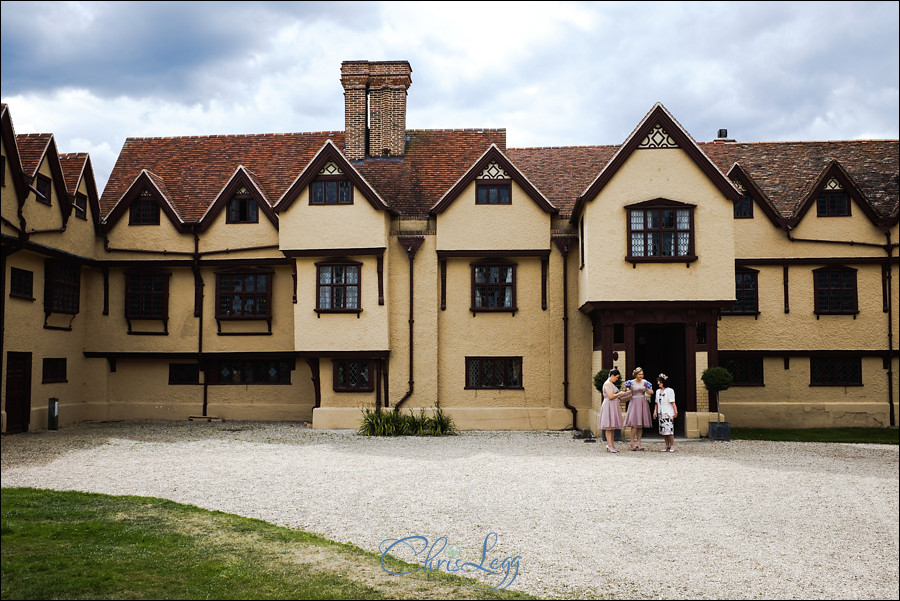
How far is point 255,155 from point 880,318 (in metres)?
24.8

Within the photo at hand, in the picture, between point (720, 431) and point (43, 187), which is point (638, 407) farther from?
point (43, 187)

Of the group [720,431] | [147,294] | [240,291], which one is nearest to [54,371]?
[147,294]

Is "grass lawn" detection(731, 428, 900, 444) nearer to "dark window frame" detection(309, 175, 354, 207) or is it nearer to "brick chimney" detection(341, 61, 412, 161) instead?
"dark window frame" detection(309, 175, 354, 207)

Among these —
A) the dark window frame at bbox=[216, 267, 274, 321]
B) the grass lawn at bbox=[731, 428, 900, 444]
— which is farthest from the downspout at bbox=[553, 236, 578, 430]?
the dark window frame at bbox=[216, 267, 274, 321]

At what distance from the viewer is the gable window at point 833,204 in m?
26.9

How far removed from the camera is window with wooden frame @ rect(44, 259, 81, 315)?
2514cm

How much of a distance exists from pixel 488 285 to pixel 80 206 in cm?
1506

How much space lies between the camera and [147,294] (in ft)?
92.6

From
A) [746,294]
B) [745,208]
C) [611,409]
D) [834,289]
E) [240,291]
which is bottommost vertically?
[611,409]

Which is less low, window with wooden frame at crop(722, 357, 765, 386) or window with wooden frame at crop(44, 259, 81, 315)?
window with wooden frame at crop(44, 259, 81, 315)

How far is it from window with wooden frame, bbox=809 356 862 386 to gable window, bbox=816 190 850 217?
523cm

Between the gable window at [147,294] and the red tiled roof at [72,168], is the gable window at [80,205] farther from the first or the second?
the gable window at [147,294]

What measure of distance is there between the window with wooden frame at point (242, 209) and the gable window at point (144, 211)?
9.37ft
